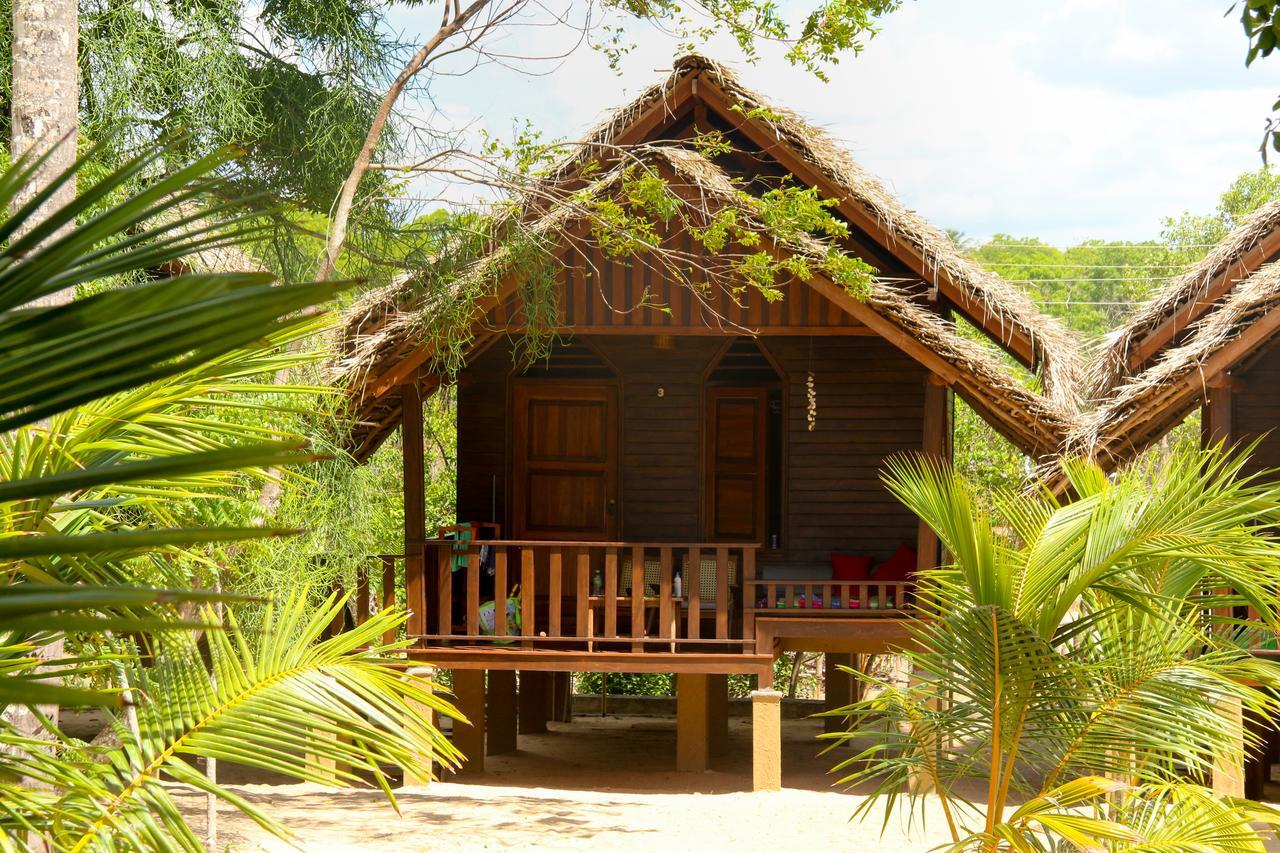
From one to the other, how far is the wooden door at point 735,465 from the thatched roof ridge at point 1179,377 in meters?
3.56

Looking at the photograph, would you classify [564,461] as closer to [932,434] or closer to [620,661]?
[620,661]

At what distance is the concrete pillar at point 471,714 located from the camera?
11.8 meters

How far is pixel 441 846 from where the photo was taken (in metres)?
9.08

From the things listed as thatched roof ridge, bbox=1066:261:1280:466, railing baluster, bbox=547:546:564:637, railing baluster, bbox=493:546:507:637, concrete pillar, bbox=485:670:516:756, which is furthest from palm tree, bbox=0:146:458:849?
concrete pillar, bbox=485:670:516:756

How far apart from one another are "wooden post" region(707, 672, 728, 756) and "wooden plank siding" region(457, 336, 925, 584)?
240 cm

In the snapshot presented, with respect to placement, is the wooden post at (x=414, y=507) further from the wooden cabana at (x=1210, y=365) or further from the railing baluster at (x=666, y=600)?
the wooden cabana at (x=1210, y=365)

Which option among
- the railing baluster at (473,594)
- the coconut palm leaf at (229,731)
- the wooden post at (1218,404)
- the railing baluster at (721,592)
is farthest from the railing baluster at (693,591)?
the coconut palm leaf at (229,731)

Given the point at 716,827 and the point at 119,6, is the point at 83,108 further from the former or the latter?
the point at 716,827

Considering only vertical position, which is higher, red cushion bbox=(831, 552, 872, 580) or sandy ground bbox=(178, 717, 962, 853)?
red cushion bbox=(831, 552, 872, 580)

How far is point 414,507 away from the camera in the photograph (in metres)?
11.1

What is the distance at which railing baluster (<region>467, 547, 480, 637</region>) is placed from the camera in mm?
10852

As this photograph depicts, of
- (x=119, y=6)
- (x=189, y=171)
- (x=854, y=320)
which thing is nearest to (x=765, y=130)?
(x=854, y=320)

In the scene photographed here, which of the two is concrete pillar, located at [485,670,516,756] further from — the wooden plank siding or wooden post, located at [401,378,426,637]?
wooden post, located at [401,378,426,637]

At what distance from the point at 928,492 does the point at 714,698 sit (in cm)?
967
